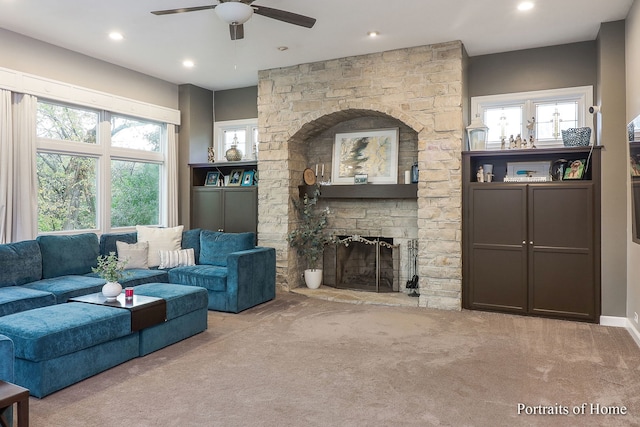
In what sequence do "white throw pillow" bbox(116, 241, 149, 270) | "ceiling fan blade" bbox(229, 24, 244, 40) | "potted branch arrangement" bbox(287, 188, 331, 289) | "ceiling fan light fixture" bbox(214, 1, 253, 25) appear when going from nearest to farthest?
"ceiling fan light fixture" bbox(214, 1, 253, 25) < "ceiling fan blade" bbox(229, 24, 244, 40) < "white throw pillow" bbox(116, 241, 149, 270) < "potted branch arrangement" bbox(287, 188, 331, 289)

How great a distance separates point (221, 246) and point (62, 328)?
2.72 meters

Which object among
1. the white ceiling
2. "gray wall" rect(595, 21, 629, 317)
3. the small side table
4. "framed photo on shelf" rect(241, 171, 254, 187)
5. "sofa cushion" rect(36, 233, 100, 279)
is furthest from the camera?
"framed photo on shelf" rect(241, 171, 254, 187)

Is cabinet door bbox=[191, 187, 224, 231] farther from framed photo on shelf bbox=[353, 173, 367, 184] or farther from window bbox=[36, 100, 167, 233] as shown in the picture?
framed photo on shelf bbox=[353, 173, 367, 184]

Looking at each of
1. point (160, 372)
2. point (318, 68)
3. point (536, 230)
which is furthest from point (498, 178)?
point (160, 372)

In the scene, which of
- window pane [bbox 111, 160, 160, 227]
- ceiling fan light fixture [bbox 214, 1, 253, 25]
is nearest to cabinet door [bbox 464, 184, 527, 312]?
ceiling fan light fixture [bbox 214, 1, 253, 25]

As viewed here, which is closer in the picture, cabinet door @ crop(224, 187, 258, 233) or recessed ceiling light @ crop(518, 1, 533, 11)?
recessed ceiling light @ crop(518, 1, 533, 11)

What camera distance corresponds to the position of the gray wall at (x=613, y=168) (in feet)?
14.6

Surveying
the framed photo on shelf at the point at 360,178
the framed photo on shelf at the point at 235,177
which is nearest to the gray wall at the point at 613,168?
the framed photo on shelf at the point at 360,178

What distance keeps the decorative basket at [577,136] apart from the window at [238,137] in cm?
414

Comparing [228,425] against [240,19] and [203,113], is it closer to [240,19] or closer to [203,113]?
[240,19]

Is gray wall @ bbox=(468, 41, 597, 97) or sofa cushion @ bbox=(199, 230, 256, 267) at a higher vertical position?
gray wall @ bbox=(468, 41, 597, 97)

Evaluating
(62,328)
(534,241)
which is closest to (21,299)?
(62,328)

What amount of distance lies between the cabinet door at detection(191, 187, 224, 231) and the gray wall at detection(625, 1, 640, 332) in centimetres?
506

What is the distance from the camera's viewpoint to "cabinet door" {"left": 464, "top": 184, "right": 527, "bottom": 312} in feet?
16.1
